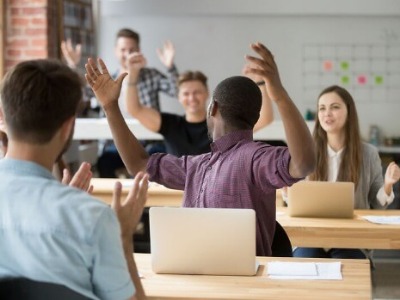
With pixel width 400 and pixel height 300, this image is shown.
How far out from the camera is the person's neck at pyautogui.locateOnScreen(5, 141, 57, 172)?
168 cm

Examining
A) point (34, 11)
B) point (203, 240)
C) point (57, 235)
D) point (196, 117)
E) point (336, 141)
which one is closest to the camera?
point (57, 235)

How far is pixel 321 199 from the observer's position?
3918mm

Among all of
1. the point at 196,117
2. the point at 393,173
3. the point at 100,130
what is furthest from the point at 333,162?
the point at 100,130

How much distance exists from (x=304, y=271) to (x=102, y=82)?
89 cm

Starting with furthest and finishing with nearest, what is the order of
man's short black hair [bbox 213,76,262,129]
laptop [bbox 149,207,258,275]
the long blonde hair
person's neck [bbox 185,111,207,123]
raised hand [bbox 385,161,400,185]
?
person's neck [bbox 185,111,207,123] < the long blonde hair < raised hand [bbox 385,161,400,185] < man's short black hair [bbox 213,76,262,129] < laptop [bbox 149,207,258,275]

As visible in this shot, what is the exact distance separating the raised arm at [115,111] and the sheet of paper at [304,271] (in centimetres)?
65

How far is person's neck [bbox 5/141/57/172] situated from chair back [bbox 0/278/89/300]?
238mm

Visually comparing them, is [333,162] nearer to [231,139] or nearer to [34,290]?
[231,139]

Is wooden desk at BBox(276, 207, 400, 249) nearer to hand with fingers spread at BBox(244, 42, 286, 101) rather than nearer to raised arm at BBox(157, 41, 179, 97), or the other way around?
hand with fingers spread at BBox(244, 42, 286, 101)

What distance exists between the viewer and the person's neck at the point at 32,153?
168 cm

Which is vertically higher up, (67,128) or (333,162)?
(67,128)

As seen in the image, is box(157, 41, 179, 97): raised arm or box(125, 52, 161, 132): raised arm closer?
box(125, 52, 161, 132): raised arm

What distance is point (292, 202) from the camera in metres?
3.96

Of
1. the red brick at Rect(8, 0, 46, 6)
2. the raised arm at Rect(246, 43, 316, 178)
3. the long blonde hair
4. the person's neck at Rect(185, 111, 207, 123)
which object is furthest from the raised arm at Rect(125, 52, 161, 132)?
the raised arm at Rect(246, 43, 316, 178)
